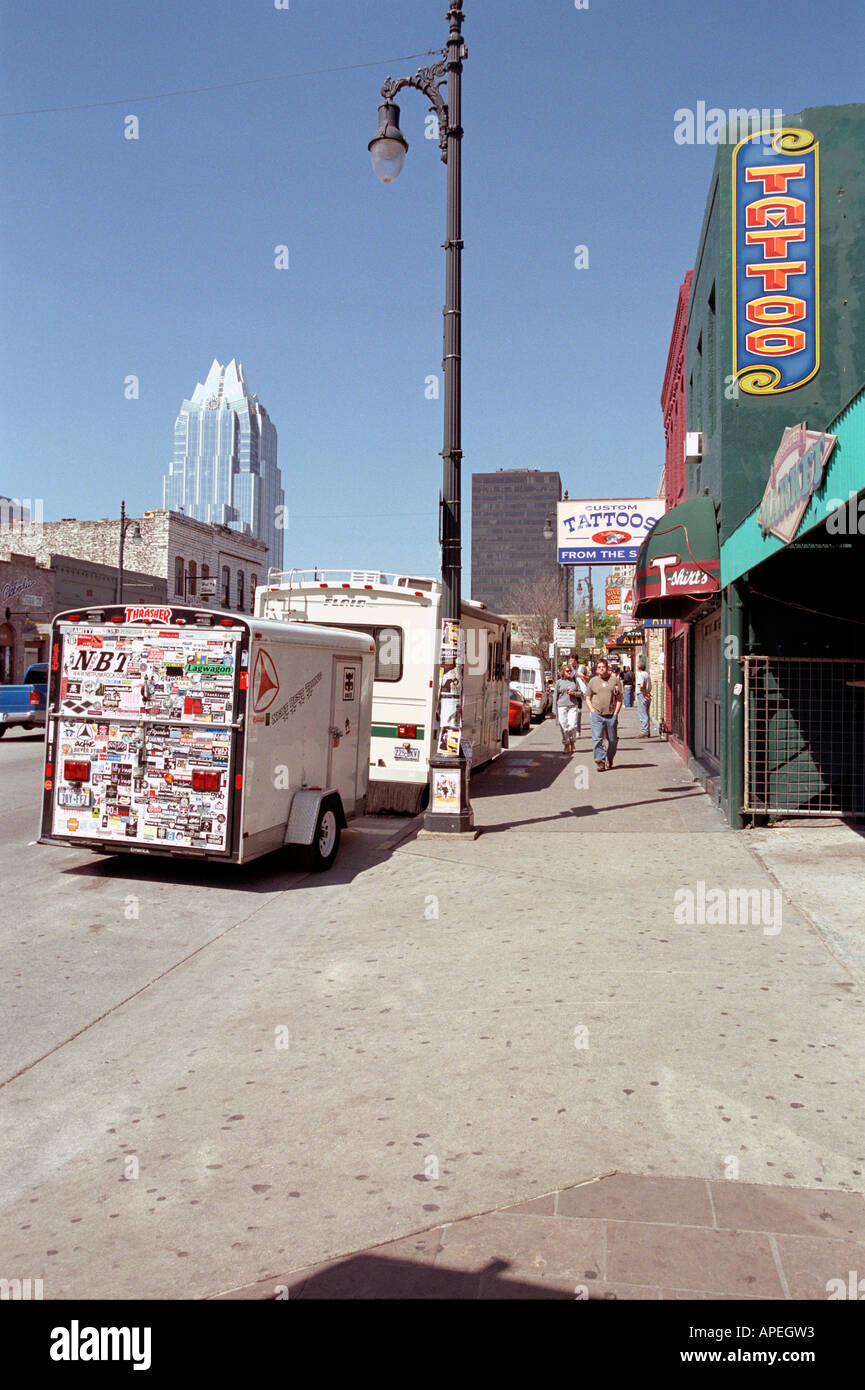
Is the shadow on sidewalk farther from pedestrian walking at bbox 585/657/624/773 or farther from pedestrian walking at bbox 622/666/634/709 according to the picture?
pedestrian walking at bbox 622/666/634/709

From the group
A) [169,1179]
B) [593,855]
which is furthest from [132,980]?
[593,855]

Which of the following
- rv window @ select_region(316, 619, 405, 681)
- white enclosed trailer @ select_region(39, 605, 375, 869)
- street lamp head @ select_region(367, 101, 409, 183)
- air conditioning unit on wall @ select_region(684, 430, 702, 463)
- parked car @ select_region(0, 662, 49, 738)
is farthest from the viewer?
parked car @ select_region(0, 662, 49, 738)

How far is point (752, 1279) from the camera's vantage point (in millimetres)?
3125

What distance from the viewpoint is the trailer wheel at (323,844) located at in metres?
9.30

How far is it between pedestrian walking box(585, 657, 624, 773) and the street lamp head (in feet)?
28.1

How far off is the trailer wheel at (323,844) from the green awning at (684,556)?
5329mm

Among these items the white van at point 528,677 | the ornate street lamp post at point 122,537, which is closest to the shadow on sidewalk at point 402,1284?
the white van at point 528,677

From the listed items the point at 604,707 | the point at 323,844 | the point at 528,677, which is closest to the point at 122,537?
the point at 528,677

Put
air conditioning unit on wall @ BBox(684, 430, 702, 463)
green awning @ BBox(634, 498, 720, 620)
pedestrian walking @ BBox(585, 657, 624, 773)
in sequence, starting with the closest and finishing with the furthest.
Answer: green awning @ BBox(634, 498, 720, 620) < air conditioning unit on wall @ BBox(684, 430, 702, 463) < pedestrian walking @ BBox(585, 657, 624, 773)

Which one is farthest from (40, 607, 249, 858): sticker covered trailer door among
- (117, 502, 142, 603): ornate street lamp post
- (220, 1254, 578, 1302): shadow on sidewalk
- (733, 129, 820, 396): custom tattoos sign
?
(117, 502, 142, 603): ornate street lamp post

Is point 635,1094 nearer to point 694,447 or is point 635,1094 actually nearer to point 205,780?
point 205,780

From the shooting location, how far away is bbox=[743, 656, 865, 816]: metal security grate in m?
11.4

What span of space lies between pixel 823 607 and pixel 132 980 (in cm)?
849
